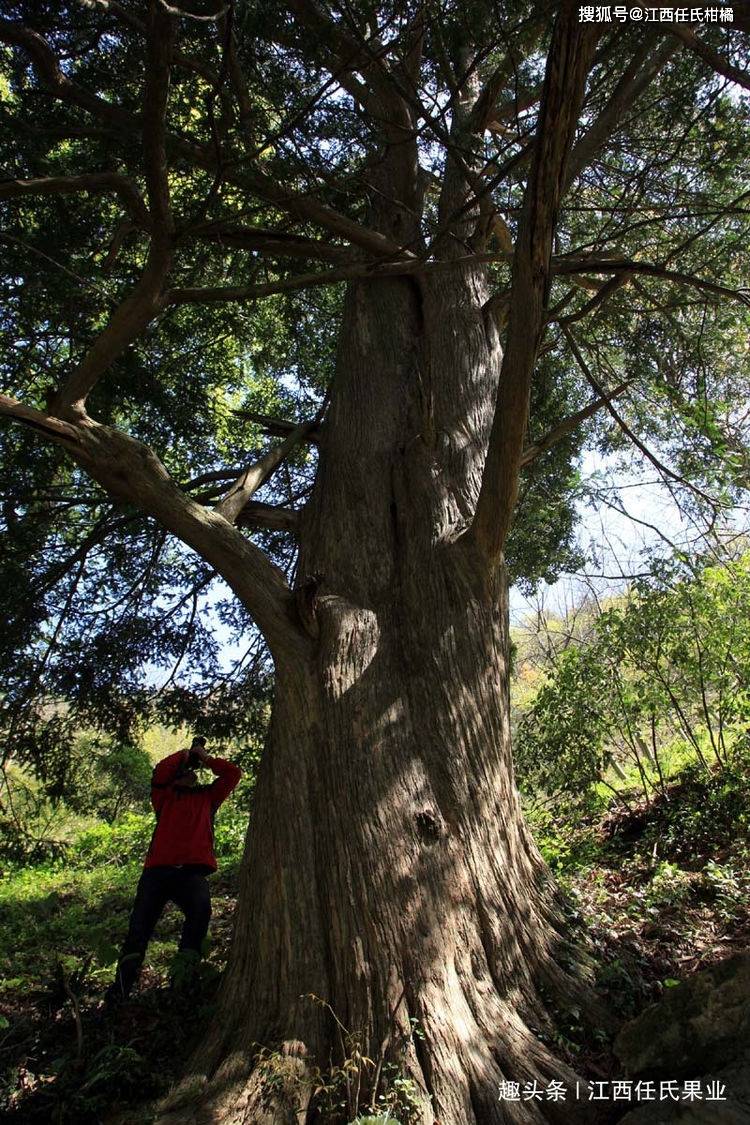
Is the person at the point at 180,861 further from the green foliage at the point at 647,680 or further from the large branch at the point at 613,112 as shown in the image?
the large branch at the point at 613,112

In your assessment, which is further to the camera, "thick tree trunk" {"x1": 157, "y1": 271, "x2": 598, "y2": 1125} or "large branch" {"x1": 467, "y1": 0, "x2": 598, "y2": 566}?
"thick tree trunk" {"x1": 157, "y1": 271, "x2": 598, "y2": 1125}

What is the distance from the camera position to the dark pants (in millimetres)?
4242

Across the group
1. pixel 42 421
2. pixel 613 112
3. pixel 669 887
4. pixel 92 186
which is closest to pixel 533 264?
pixel 613 112

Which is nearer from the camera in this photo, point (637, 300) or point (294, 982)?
point (294, 982)

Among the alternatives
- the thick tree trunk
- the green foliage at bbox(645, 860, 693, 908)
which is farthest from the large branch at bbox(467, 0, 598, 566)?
the green foliage at bbox(645, 860, 693, 908)

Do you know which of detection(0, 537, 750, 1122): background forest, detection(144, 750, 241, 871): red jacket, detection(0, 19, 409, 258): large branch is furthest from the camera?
detection(144, 750, 241, 871): red jacket

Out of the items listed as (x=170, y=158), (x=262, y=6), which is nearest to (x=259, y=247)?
(x=170, y=158)

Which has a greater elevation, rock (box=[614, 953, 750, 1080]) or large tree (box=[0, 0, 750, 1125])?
large tree (box=[0, 0, 750, 1125])

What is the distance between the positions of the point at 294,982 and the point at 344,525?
2.40m

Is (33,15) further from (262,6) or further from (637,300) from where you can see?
(637,300)

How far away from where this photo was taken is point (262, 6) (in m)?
4.57

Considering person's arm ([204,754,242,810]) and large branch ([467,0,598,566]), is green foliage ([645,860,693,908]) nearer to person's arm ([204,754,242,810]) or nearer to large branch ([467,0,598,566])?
large branch ([467,0,598,566])

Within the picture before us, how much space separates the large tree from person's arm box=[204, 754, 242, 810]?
0.81 meters

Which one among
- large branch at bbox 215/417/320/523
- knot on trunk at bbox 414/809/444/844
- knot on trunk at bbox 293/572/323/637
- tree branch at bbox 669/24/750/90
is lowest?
knot on trunk at bbox 414/809/444/844
